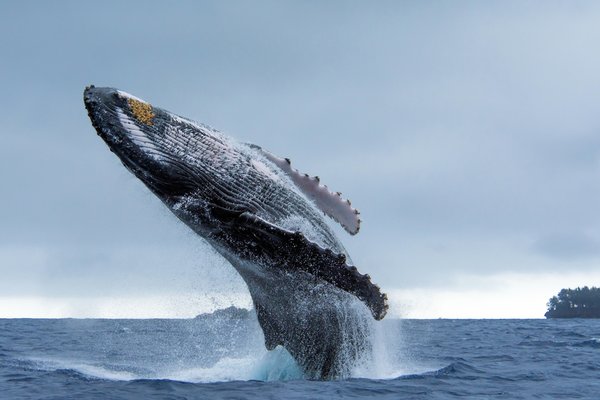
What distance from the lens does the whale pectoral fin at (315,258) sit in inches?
262

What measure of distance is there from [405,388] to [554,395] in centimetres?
196

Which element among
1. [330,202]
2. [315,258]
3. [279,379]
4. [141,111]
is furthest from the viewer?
Result: [279,379]

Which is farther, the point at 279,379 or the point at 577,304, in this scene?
the point at 577,304

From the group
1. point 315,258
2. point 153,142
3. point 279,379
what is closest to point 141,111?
point 153,142

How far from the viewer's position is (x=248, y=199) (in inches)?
291

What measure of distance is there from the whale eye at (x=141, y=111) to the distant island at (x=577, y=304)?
135391 millimetres

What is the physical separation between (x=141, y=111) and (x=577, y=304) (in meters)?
138

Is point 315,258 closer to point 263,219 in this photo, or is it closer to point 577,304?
point 263,219

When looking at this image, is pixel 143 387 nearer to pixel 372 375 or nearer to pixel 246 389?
pixel 246 389

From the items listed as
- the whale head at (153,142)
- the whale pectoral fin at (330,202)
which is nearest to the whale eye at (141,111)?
the whale head at (153,142)

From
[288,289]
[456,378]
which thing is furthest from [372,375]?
[288,289]

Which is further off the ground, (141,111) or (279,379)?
(141,111)

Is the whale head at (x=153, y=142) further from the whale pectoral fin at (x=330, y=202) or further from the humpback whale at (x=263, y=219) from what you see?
the whale pectoral fin at (x=330, y=202)

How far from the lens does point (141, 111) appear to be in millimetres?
7125
